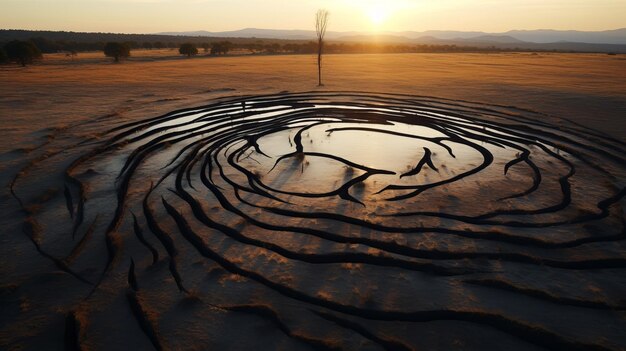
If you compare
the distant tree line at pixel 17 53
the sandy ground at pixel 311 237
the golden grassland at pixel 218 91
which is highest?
the distant tree line at pixel 17 53

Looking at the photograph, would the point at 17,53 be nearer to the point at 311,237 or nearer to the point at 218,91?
the point at 218,91

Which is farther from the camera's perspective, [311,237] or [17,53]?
[17,53]

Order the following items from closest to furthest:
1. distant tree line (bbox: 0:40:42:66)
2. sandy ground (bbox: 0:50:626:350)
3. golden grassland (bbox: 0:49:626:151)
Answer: sandy ground (bbox: 0:50:626:350) < golden grassland (bbox: 0:49:626:151) < distant tree line (bbox: 0:40:42:66)

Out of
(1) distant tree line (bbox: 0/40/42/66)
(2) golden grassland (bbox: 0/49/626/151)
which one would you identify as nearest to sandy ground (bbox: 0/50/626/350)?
(2) golden grassland (bbox: 0/49/626/151)

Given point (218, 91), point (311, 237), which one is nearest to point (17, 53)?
point (218, 91)

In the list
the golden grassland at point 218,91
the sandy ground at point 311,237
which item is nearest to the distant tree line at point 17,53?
the golden grassland at point 218,91

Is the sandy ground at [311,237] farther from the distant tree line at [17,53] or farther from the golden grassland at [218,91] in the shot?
the distant tree line at [17,53]

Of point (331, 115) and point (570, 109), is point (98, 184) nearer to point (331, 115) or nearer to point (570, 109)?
point (331, 115)

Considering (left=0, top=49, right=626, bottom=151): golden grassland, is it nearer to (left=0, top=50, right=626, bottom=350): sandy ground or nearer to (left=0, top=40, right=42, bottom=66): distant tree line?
(left=0, top=50, right=626, bottom=350): sandy ground

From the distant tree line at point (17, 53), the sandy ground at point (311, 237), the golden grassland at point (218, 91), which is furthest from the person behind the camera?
the distant tree line at point (17, 53)
